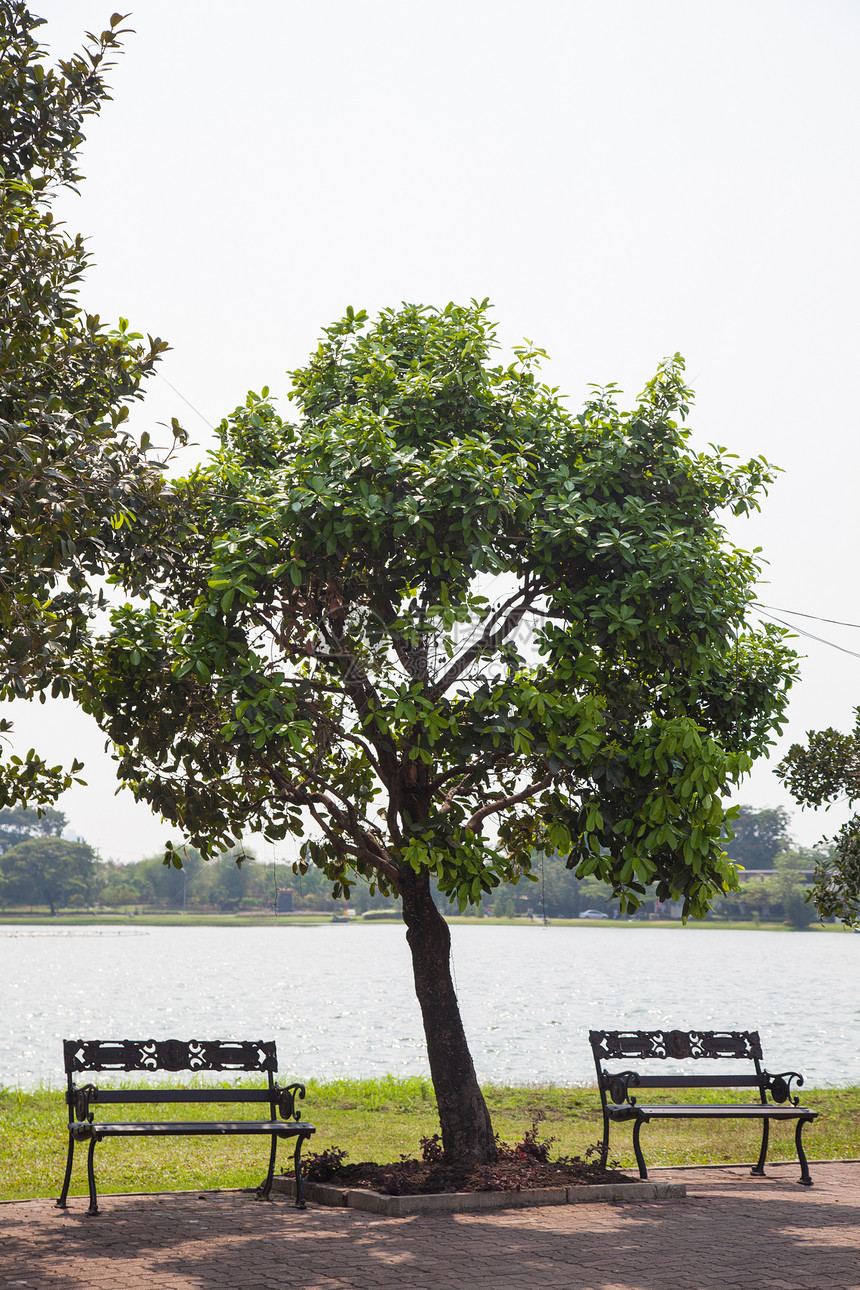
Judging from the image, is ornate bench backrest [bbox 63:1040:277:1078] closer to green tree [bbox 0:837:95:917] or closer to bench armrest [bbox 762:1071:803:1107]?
bench armrest [bbox 762:1071:803:1107]

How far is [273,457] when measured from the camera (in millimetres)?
8961

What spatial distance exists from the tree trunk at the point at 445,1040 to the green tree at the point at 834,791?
3.82m

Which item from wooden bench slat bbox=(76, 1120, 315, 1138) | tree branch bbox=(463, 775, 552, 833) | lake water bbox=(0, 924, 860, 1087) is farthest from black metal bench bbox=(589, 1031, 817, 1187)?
lake water bbox=(0, 924, 860, 1087)

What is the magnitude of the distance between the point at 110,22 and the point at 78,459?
3.27m

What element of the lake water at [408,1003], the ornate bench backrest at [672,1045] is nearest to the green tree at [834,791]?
the ornate bench backrest at [672,1045]

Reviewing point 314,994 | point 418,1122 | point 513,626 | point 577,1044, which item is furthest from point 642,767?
point 314,994

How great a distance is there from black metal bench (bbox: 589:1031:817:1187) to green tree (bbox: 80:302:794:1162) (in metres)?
1.04

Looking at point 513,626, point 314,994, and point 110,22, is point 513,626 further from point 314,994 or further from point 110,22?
point 314,994

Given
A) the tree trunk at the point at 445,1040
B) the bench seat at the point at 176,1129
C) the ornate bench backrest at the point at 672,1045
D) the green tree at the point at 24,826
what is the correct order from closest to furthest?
1. the bench seat at the point at 176,1129
2. the tree trunk at the point at 445,1040
3. the ornate bench backrest at the point at 672,1045
4. the green tree at the point at 24,826

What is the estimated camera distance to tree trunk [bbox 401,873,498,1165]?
8117 millimetres

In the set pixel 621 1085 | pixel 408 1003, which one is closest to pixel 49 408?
pixel 621 1085

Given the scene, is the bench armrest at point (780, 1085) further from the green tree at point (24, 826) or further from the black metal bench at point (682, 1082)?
the green tree at point (24, 826)

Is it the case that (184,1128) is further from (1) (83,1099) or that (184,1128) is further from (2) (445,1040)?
(2) (445,1040)

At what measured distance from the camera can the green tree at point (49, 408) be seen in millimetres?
5633
